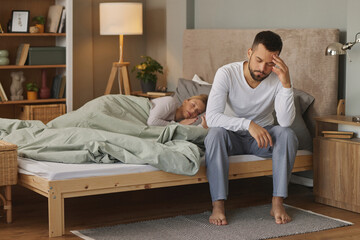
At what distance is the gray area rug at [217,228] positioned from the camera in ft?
10.5

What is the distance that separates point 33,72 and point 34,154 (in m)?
2.80

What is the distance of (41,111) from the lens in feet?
19.2

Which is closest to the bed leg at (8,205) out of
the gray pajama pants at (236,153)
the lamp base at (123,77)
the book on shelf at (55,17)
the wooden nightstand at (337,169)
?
the gray pajama pants at (236,153)

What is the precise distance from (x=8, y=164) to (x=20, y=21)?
278 cm

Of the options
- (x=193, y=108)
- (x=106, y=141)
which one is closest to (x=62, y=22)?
(x=193, y=108)

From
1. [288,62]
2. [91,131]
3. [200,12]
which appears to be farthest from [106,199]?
[200,12]

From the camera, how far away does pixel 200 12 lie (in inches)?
225

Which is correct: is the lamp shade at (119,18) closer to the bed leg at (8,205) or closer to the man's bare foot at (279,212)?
the bed leg at (8,205)

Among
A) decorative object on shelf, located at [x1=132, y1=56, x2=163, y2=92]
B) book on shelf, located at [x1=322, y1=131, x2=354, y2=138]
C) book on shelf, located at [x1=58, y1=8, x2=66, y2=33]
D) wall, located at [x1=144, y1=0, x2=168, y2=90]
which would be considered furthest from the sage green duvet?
wall, located at [x1=144, y1=0, x2=168, y2=90]

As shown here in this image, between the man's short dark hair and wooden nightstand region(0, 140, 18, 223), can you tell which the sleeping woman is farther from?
wooden nightstand region(0, 140, 18, 223)

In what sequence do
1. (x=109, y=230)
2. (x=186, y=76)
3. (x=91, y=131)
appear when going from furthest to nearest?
(x=186, y=76), (x=91, y=131), (x=109, y=230)

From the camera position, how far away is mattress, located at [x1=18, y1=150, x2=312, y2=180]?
10.3 ft

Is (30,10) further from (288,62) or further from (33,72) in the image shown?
(288,62)

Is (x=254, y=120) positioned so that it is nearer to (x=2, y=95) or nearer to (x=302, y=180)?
(x=302, y=180)
